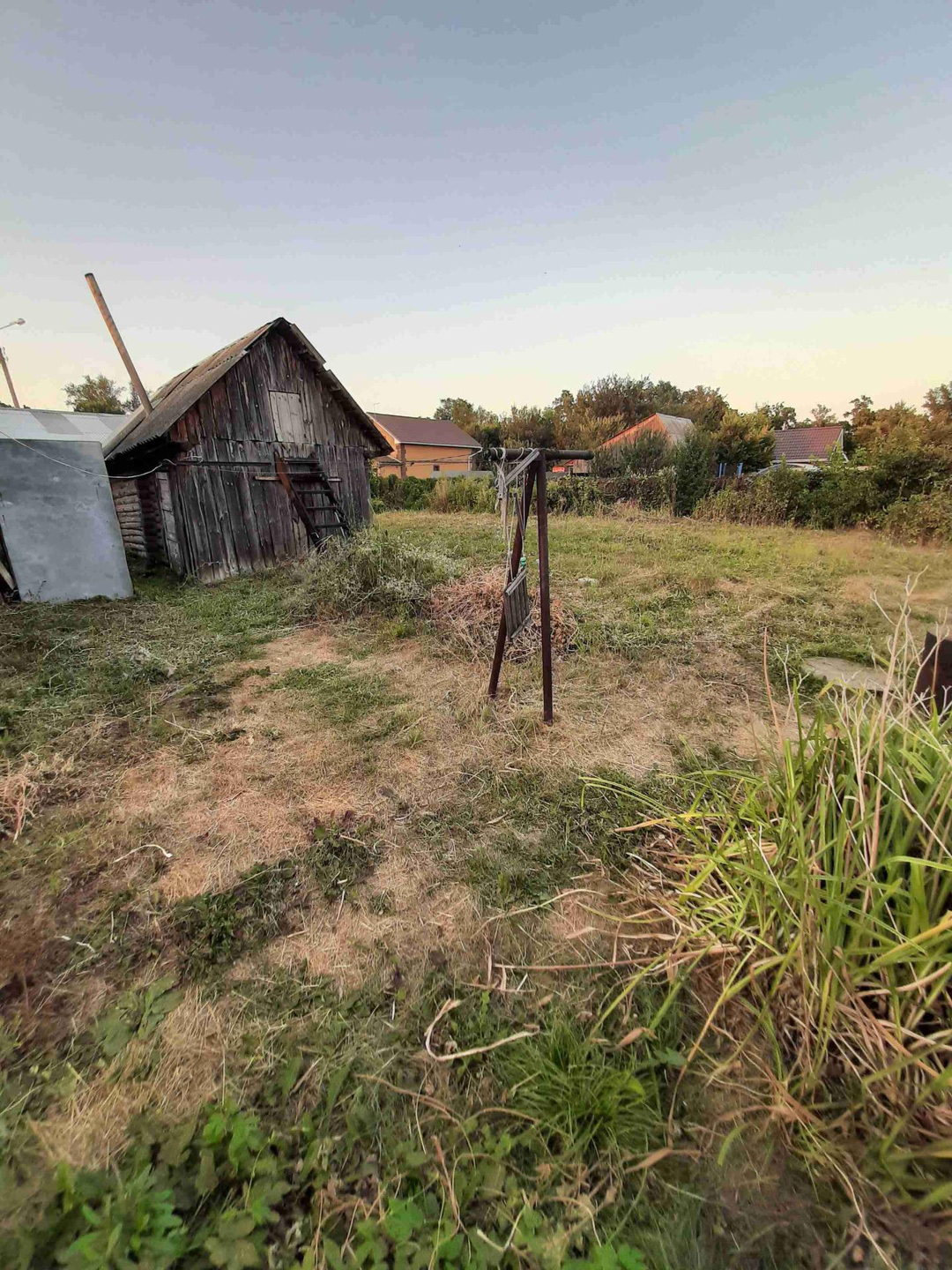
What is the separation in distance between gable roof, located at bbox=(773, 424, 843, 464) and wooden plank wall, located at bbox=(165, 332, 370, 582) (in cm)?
2878

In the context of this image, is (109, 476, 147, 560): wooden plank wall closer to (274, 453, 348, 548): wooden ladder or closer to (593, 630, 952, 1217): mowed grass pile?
(274, 453, 348, 548): wooden ladder

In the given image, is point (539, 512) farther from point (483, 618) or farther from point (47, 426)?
point (47, 426)

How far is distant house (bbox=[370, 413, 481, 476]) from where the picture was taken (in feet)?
114

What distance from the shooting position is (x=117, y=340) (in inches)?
354

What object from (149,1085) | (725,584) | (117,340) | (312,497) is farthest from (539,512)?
(117,340)

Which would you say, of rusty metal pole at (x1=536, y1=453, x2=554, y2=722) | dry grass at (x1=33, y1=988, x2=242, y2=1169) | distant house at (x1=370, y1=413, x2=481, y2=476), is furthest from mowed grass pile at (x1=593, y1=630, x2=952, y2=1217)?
distant house at (x1=370, y1=413, x2=481, y2=476)

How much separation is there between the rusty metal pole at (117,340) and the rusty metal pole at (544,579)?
999 centimetres

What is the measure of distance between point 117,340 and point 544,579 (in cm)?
1094

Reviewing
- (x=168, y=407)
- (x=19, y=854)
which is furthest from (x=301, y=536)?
(x=19, y=854)

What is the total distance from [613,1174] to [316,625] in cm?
536

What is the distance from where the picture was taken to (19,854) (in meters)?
2.28

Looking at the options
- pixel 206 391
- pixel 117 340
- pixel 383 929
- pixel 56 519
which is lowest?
pixel 383 929

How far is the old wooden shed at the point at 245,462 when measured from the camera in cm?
795

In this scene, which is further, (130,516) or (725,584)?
(130,516)
